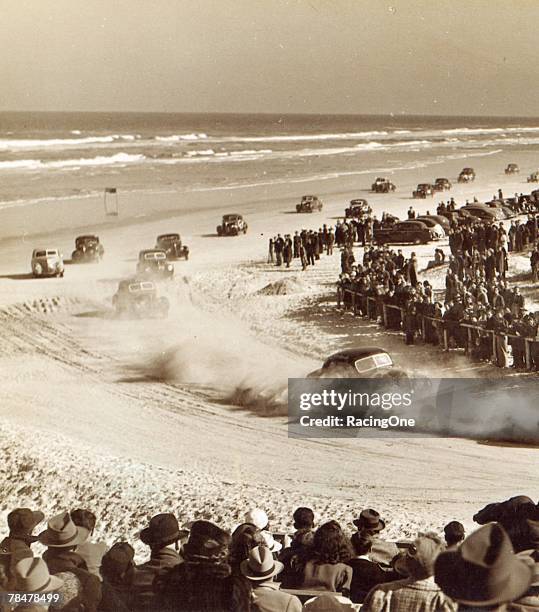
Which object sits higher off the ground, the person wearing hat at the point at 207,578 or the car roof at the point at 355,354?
the car roof at the point at 355,354

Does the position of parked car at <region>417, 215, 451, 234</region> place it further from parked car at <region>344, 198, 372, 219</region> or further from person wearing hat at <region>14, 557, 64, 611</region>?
person wearing hat at <region>14, 557, 64, 611</region>

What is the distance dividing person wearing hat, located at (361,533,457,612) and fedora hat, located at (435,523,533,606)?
71 cm

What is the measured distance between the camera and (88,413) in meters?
10.7

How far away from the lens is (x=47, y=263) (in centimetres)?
1927

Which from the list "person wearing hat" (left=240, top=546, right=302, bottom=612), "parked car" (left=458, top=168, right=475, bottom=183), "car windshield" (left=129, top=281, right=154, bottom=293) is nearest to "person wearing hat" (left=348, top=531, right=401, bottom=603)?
"person wearing hat" (left=240, top=546, right=302, bottom=612)

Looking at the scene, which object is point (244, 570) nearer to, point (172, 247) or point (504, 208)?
point (172, 247)

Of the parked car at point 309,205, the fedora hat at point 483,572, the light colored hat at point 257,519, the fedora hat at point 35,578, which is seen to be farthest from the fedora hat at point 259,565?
the parked car at point 309,205

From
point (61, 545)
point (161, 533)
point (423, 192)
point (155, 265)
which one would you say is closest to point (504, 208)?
point (423, 192)

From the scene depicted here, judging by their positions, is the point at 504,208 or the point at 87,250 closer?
the point at 87,250

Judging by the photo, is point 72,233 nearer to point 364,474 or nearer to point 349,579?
point 364,474

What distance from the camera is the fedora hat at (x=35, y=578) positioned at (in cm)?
512

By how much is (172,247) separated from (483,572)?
1993 centimetres

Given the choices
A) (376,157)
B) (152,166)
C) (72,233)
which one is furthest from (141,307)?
(376,157)

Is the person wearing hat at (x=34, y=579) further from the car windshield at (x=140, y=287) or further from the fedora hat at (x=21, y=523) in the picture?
the car windshield at (x=140, y=287)
